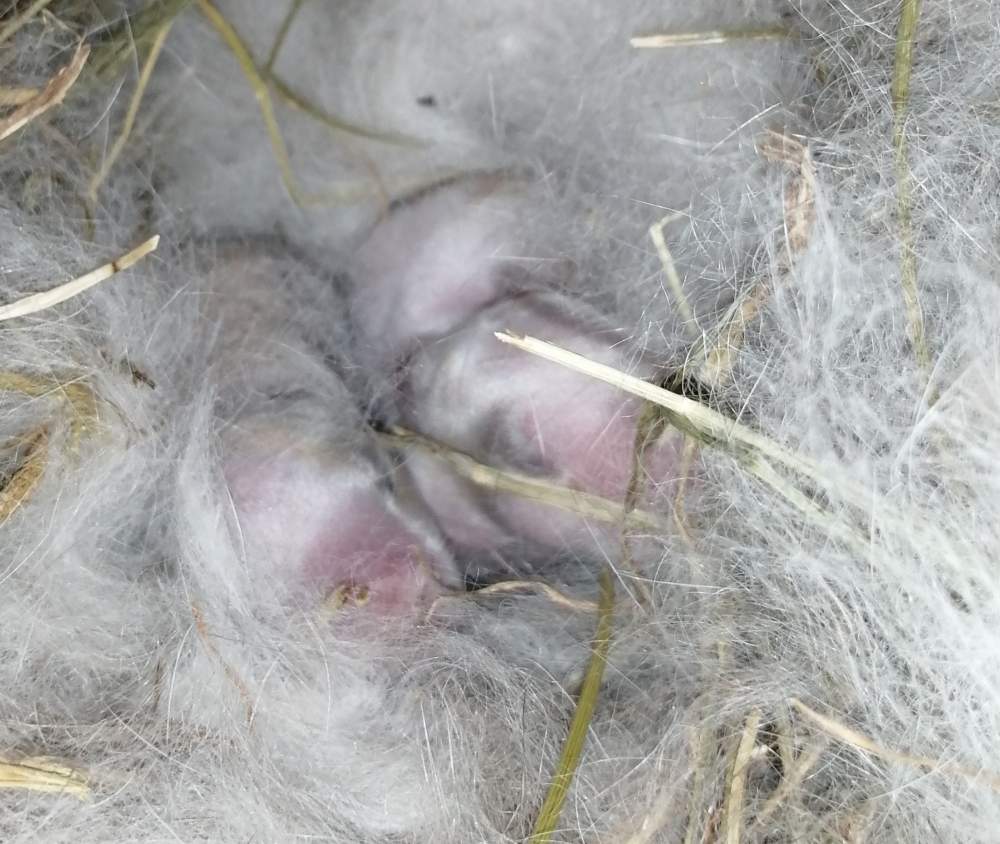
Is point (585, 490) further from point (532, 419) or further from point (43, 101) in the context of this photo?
point (43, 101)

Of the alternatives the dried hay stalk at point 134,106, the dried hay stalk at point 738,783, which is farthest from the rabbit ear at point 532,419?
the dried hay stalk at point 134,106

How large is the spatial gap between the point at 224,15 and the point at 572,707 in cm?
54

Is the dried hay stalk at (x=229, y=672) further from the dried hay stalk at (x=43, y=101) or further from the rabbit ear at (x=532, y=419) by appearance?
the dried hay stalk at (x=43, y=101)

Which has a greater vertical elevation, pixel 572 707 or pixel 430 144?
pixel 430 144

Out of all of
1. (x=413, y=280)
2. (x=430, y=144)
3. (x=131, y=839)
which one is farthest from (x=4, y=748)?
(x=430, y=144)

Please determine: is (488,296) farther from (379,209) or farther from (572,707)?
(572,707)

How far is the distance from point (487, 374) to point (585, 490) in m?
0.09

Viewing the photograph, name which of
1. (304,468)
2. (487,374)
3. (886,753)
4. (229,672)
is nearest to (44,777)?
(229,672)

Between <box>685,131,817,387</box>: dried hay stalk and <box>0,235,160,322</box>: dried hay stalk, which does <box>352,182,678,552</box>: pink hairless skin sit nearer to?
<box>685,131,817,387</box>: dried hay stalk

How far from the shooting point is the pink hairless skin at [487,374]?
23.6 inches

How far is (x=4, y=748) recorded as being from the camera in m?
0.54

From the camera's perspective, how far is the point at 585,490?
605 mm

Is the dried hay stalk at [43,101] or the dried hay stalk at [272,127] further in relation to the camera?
the dried hay stalk at [272,127]

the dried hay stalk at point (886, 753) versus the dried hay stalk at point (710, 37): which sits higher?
the dried hay stalk at point (710, 37)
